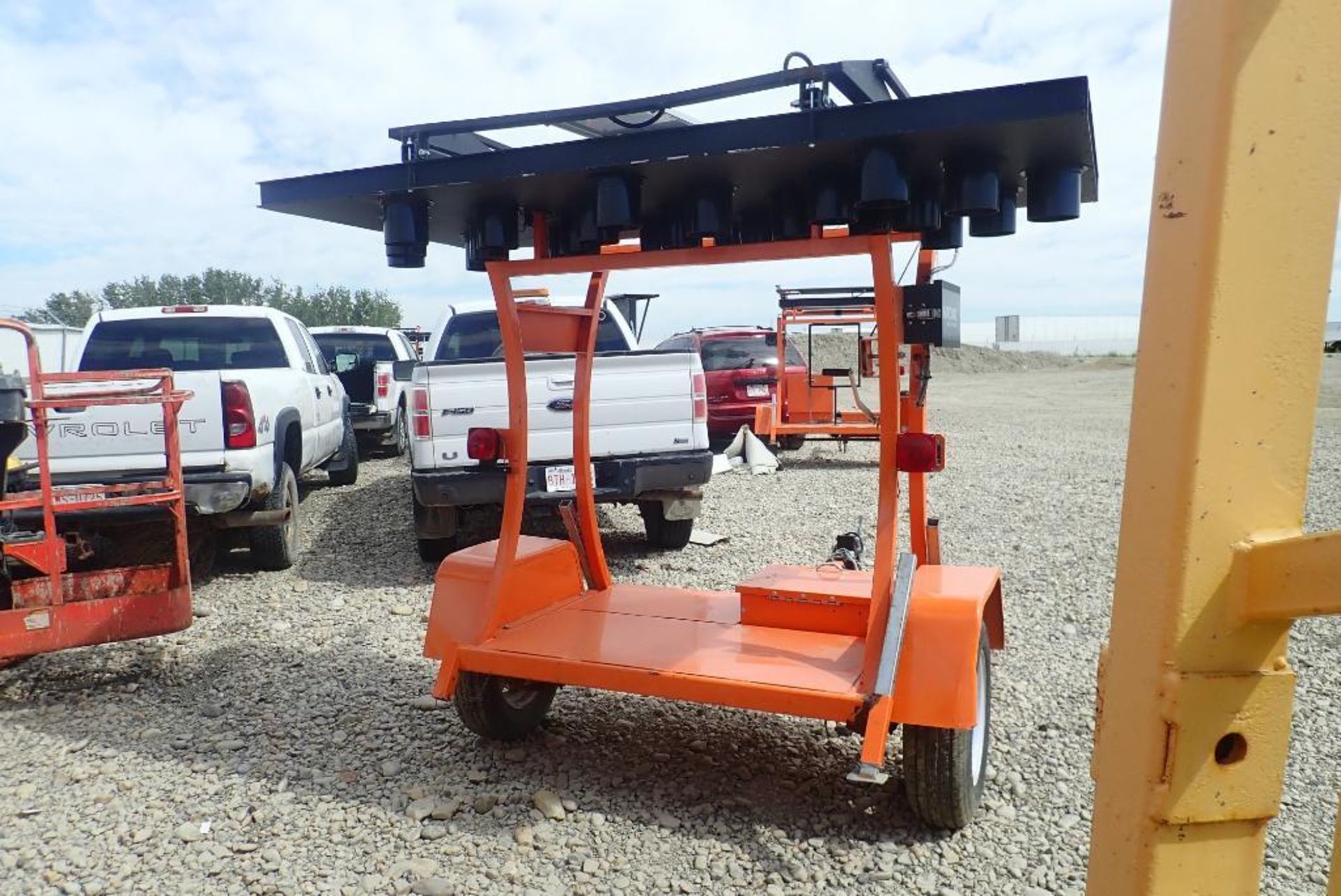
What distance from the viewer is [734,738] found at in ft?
13.6

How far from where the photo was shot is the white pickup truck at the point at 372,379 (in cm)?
1409

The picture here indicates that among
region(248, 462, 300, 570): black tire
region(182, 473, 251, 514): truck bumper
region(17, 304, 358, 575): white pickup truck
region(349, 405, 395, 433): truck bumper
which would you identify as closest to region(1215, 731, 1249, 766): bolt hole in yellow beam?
region(17, 304, 358, 575): white pickup truck

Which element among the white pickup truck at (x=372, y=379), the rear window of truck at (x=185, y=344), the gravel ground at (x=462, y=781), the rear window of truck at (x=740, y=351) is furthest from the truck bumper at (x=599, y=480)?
the rear window of truck at (x=740, y=351)

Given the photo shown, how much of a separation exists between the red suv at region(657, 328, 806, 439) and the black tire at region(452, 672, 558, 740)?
966cm

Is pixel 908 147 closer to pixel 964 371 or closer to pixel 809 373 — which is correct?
pixel 809 373

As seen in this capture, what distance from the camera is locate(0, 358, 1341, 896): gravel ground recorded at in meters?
3.14

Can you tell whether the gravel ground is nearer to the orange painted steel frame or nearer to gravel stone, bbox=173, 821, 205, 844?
gravel stone, bbox=173, 821, 205, 844

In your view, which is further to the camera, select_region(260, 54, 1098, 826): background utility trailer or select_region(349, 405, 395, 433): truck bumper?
select_region(349, 405, 395, 433): truck bumper

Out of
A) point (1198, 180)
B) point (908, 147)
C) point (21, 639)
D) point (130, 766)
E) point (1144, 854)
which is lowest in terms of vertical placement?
point (130, 766)

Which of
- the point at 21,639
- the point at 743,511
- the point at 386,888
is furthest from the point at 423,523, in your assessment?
the point at 386,888

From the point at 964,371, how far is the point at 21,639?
49724 mm

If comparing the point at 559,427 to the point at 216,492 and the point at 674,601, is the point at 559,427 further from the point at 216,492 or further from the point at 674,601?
the point at 674,601

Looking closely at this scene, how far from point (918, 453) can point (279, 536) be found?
554 cm

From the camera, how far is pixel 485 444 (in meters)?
3.99
